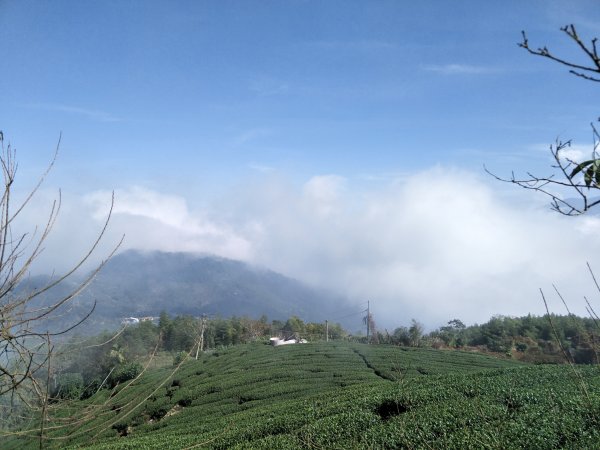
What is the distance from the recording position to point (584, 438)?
594 cm

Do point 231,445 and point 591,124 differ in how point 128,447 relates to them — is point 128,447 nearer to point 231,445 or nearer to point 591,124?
point 231,445

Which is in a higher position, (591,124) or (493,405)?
(591,124)

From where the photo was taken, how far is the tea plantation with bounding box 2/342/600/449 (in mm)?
4234

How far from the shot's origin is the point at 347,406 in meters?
11.1

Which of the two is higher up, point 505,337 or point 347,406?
point 505,337

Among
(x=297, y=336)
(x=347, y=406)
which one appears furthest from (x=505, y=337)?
(x=347, y=406)

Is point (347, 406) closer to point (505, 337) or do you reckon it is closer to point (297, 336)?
point (505, 337)

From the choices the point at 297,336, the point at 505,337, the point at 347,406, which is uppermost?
the point at 297,336

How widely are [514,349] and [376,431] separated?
33.0 m

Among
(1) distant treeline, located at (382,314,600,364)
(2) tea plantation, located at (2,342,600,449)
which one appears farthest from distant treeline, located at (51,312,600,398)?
(2) tea plantation, located at (2,342,600,449)

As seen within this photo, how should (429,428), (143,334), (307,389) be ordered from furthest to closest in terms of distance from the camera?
1. (143,334)
2. (307,389)
3. (429,428)

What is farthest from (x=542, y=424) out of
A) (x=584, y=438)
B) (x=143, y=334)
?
(x=143, y=334)

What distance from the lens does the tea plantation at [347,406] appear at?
4234 mm

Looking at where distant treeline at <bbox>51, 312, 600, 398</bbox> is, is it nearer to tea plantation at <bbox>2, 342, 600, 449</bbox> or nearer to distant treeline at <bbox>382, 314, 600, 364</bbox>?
distant treeline at <bbox>382, 314, 600, 364</bbox>
